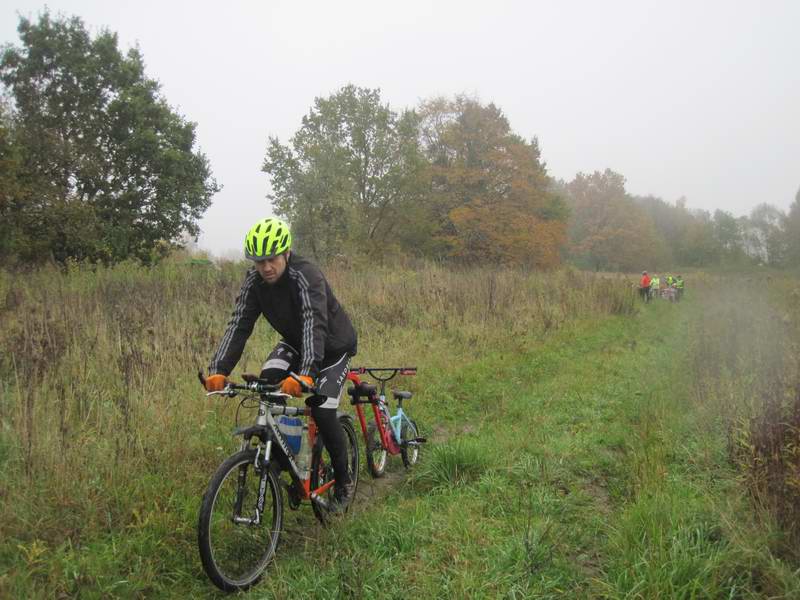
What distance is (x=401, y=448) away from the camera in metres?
4.75

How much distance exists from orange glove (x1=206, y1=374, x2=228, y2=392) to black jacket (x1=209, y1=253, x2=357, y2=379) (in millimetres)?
193

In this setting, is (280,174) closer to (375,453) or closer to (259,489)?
(375,453)

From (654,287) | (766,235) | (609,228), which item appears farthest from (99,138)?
(766,235)

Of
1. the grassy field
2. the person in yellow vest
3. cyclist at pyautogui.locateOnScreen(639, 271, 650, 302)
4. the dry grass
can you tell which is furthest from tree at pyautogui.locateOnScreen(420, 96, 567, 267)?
the grassy field

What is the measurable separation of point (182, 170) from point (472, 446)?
19.8 metres

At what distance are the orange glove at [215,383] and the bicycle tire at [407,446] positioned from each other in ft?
7.37

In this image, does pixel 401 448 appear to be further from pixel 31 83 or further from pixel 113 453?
pixel 31 83

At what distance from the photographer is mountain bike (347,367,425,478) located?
14.1 feet

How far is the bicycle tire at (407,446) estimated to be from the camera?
481 centimetres

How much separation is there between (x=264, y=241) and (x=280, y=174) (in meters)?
19.4

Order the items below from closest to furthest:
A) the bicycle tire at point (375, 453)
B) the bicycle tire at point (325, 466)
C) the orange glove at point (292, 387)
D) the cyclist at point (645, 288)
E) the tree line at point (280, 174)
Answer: the orange glove at point (292, 387) → the bicycle tire at point (325, 466) → the bicycle tire at point (375, 453) → the tree line at point (280, 174) → the cyclist at point (645, 288)

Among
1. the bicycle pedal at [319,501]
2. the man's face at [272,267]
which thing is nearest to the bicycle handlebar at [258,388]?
the man's face at [272,267]

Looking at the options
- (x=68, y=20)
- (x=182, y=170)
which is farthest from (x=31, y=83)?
(x=182, y=170)

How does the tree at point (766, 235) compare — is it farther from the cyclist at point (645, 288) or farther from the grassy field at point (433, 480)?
the grassy field at point (433, 480)
